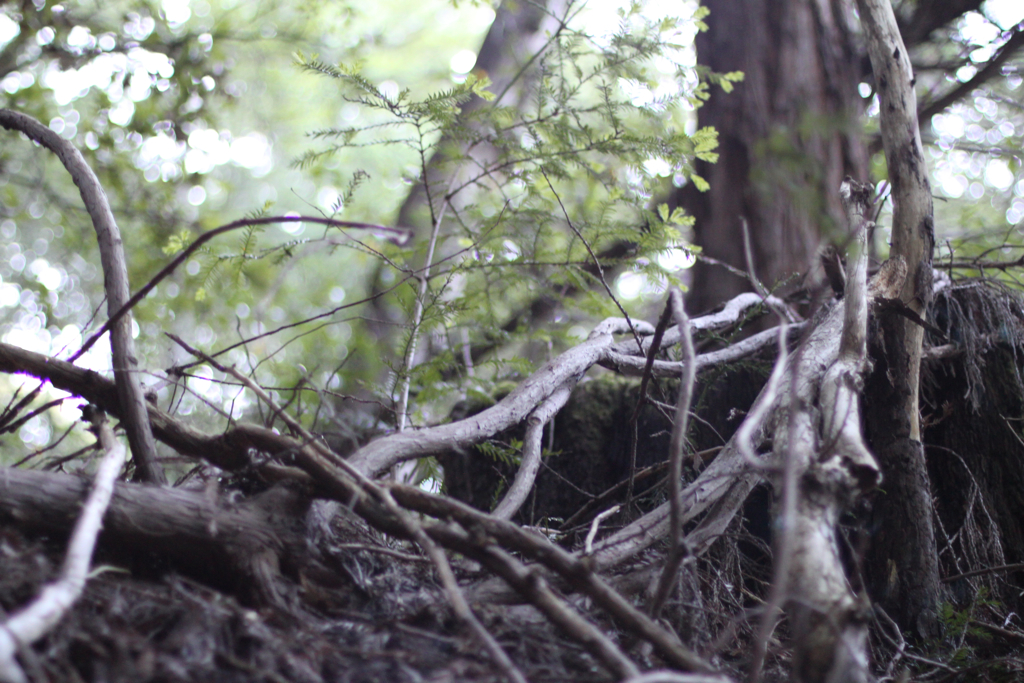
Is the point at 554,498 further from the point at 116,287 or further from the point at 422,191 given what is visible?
the point at 422,191

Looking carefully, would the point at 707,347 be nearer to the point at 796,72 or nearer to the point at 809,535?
the point at 809,535

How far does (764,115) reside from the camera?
4.51 m

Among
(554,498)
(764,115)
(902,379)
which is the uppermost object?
(764,115)

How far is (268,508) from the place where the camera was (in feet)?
4.47

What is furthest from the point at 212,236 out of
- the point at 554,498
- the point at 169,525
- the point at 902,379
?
the point at 902,379

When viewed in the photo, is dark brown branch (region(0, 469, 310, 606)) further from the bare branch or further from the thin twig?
the bare branch

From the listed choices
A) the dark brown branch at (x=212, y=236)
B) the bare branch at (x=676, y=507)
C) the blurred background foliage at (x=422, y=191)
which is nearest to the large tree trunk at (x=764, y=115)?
the blurred background foliage at (x=422, y=191)

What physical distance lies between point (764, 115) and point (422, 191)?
277cm

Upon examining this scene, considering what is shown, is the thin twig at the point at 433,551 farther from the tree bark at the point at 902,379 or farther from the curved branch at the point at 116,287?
the tree bark at the point at 902,379

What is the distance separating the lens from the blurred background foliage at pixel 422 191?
2439mm

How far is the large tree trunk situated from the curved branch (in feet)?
11.4

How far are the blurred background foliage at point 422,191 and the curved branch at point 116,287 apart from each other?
0.11 metres

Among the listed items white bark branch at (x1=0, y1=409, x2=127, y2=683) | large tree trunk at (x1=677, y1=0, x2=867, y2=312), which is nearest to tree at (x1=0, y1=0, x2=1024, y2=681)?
white bark branch at (x1=0, y1=409, x2=127, y2=683)

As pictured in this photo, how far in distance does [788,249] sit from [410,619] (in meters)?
3.71
